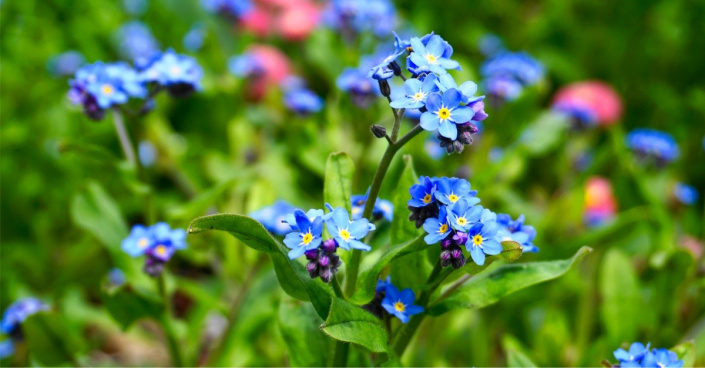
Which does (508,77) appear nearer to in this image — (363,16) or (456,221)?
(363,16)

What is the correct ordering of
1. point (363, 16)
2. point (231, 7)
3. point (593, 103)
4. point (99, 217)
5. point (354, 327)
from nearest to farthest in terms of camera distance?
point (354, 327)
point (99, 217)
point (363, 16)
point (231, 7)
point (593, 103)

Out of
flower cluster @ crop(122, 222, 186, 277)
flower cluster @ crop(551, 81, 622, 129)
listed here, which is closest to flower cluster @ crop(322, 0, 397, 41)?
flower cluster @ crop(551, 81, 622, 129)

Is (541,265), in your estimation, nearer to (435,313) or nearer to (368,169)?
(435,313)

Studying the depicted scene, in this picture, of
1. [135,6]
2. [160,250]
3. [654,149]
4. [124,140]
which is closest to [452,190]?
[160,250]

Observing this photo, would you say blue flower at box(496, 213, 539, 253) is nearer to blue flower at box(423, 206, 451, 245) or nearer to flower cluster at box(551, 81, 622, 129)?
blue flower at box(423, 206, 451, 245)

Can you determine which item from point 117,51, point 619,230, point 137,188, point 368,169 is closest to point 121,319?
point 137,188

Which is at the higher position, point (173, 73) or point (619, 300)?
point (173, 73)

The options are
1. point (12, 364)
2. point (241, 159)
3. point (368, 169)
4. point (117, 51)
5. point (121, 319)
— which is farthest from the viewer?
point (117, 51)
